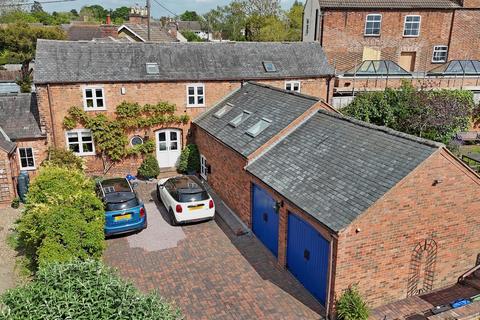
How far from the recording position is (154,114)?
21.3 metres

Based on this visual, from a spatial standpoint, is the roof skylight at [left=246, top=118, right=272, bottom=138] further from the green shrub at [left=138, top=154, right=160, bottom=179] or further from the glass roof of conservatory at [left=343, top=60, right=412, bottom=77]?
the glass roof of conservatory at [left=343, top=60, right=412, bottom=77]

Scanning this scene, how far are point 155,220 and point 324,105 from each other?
838cm

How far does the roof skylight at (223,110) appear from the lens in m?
19.9

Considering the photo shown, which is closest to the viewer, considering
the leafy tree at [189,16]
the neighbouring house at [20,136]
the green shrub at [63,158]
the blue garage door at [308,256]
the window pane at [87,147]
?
the blue garage door at [308,256]

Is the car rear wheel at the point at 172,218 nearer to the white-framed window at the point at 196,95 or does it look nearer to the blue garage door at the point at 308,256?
the blue garage door at the point at 308,256

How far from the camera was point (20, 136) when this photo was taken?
19.1 m

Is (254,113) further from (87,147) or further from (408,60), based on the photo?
(408,60)

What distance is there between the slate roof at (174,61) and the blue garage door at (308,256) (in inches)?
488

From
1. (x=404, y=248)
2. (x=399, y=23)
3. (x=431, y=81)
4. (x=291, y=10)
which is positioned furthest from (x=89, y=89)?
(x=291, y=10)

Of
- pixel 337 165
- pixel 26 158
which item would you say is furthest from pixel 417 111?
pixel 26 158

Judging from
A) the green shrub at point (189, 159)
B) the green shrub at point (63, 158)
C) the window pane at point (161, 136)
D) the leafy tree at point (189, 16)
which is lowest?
the green shrub at point (189, 159)

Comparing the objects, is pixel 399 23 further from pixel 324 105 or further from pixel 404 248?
pixel 404 248

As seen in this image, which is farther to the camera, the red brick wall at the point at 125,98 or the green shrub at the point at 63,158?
the red brick wall at the point at 125,98

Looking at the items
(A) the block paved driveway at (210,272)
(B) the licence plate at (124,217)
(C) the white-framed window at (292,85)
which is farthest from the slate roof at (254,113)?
(B) the licence plate at (124,217)
